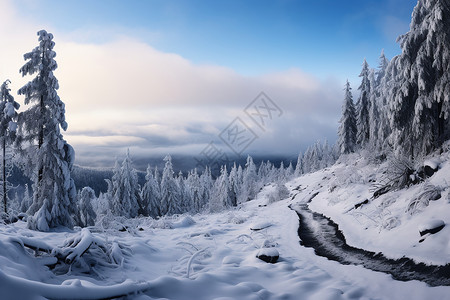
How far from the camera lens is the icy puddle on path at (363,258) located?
567 centimetres

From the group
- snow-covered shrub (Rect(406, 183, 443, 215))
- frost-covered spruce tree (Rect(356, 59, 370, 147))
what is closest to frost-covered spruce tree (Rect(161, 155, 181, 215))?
frost-covered spruce tree (Rect(356, 59, 370, 147))

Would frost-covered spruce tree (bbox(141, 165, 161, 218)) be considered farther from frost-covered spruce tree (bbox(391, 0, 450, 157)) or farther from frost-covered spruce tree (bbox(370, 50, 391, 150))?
frost-covered spruce tree (bbox(391, 0, 450, 157))

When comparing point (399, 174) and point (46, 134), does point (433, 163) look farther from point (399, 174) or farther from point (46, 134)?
point (46, 134)

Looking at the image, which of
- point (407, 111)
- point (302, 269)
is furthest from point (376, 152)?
point (302, 269)

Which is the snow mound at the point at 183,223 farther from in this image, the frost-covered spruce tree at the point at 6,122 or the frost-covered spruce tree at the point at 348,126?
the frost-covered spruce tree at the point at 348,126

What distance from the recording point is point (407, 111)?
1353 cm

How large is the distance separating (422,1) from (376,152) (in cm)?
1273

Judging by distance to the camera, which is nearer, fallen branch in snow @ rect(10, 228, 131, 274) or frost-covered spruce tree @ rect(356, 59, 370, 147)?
fallen branch in snow @ rect(10, 228, 131, 274)

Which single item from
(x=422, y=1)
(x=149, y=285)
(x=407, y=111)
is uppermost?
(x=422, y=1)

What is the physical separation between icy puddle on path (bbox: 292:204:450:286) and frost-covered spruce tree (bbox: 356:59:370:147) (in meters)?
30.0

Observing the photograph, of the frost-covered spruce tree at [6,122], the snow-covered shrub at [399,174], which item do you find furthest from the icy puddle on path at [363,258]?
the frost-covered spruce tree at [6,122]

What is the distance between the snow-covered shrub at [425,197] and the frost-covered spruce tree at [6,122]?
65.2ft

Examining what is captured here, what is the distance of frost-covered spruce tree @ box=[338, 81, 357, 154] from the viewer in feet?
138

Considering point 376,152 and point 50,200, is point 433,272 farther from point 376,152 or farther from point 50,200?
point 376,152
